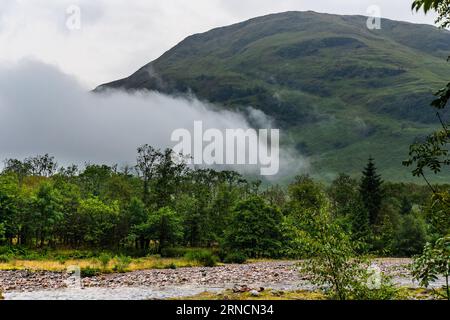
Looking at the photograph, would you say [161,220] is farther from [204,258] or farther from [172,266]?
[172,266]

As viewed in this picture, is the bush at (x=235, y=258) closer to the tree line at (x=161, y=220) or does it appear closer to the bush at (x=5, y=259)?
the tree line at (x=161, y=220)

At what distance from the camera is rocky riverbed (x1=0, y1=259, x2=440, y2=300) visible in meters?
33.1

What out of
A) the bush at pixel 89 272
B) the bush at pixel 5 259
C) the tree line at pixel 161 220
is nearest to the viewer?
the bush at pixel 89 272

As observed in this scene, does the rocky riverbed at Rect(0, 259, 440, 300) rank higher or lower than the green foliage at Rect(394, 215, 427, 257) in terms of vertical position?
higher

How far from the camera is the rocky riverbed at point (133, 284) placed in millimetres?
33062

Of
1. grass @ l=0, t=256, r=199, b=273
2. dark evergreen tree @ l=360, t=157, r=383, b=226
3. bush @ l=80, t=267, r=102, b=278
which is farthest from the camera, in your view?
dark evergreen tree @ l=360, t=157, r=383, b=226

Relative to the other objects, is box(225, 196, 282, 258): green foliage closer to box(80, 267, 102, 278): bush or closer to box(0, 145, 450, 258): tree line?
box(0, 145, 450, 258): tree line

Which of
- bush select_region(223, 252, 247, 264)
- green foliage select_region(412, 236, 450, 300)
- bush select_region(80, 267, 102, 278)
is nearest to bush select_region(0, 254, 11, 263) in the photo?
bush select_region(80, 267, 102, 278)

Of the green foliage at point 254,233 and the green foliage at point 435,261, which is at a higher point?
the green foliage at point 435,261

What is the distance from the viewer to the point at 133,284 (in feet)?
134

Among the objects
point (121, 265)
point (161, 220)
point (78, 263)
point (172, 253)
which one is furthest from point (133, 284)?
point (161, 220)

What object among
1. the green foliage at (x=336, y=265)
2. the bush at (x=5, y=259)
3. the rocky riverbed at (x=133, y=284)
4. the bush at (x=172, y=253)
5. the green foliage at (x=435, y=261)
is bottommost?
the bush at (x=172, y=253)

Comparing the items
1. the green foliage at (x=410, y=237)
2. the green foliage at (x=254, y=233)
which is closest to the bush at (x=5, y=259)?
the green foliage at (x=254, y=233)
